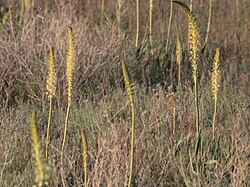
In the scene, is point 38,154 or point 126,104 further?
point 126,104

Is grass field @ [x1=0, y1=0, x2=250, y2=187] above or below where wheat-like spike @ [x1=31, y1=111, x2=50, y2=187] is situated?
below

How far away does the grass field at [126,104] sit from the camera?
296 centimetres

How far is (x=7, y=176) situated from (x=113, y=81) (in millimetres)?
2185

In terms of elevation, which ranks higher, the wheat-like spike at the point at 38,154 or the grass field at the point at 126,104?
the wheat-like spike at the point at 38,154

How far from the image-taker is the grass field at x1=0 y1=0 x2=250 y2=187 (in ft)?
9.71

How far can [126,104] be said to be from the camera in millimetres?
3393

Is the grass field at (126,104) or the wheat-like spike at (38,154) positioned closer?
Result: the wheat-like spike at (38,154)

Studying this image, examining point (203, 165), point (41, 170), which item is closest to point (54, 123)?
point (203, 165)

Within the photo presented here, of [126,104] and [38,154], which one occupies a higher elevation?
[38,154]

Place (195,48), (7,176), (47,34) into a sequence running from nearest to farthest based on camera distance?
(195,48)
(7,176)
(47,34)

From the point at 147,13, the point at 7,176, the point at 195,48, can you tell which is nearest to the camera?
the point at 195,48

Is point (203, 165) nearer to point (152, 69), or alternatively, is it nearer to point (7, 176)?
point (7, 176)

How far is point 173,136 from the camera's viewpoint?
3520 mm

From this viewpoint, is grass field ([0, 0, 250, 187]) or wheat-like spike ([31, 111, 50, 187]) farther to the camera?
grass field ([0, 0, 250, 187])
